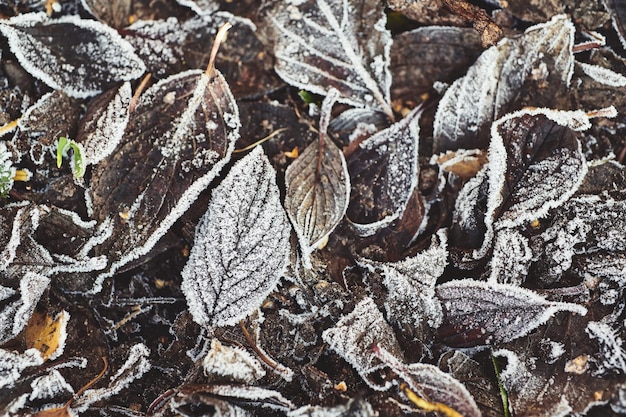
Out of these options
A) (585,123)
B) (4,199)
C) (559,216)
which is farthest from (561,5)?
(4,199)

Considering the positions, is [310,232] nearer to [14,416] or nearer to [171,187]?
[171,187]

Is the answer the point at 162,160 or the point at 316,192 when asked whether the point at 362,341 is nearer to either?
the point at 316,192

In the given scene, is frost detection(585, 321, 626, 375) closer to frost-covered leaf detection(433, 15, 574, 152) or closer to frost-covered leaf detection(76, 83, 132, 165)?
frost-covered leaf detection(433, 15, 574, 152)

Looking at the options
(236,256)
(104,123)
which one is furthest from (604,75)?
(104,123)

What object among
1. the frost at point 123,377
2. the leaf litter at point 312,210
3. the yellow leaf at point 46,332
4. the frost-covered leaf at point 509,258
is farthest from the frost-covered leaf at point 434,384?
the yellow leaf at point 46,332

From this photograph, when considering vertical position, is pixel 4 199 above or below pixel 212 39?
below

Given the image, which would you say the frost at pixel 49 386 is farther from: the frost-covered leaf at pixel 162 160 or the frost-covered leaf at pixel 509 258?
the frost-covered leaf at pixel 509 258
